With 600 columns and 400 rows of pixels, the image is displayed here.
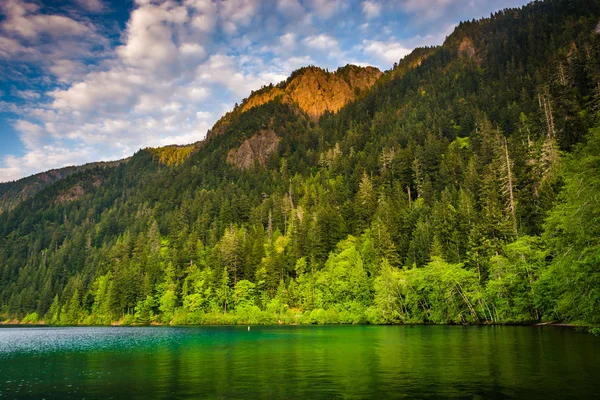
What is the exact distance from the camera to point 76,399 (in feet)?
65.3

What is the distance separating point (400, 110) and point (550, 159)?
114 m

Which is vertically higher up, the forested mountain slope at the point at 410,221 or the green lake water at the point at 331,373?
the forested mountain slope at the point at 410,221

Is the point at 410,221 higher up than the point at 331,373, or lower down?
higher up

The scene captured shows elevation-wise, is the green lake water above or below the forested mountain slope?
below

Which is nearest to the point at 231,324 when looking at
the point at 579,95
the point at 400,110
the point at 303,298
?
the point at 303,298

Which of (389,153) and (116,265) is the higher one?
(389,153)

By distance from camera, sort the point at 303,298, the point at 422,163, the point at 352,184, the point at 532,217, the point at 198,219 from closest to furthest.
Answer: the point at 532,217, the point at 303,298, the point at 422,163, the point at 352,184, the point at 198,219

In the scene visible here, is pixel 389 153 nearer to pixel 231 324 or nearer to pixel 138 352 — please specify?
pixel 231 324

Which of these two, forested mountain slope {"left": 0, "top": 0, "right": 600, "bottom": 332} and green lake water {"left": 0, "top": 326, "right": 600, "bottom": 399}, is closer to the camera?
green lake water {"left": 0, "top": 326, "right": 600, "bottom": 399}

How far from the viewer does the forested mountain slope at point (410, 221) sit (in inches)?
2488

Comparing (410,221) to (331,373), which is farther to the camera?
(410,221)

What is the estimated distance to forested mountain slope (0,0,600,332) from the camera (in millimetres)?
63188

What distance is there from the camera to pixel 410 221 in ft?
329

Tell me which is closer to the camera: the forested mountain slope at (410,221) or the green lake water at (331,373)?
the green lake water at (331,373)
